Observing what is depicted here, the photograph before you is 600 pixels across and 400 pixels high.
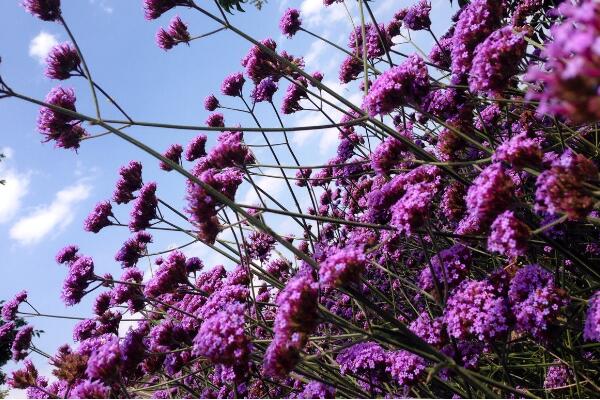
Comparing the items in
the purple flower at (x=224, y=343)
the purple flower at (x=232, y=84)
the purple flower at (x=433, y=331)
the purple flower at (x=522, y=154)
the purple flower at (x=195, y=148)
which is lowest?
the purple flower at (x=224, y=343)

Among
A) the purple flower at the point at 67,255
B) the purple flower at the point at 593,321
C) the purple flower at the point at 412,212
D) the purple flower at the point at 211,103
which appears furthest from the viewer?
the purple flower at the point at 211,103

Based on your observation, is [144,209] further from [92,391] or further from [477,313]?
[477,313]

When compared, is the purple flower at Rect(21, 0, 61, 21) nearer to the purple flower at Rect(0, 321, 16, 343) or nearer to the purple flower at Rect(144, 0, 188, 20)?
the purple flower at Rect(144, 0, 188, 20)

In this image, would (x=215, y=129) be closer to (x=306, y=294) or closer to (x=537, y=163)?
(x=306, y=294)

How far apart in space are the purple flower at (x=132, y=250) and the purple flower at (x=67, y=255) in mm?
686

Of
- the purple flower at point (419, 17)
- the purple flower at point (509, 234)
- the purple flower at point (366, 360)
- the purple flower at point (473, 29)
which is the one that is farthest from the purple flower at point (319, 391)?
the purple flower at point (419, 17)

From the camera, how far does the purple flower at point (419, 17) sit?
16.2 feet

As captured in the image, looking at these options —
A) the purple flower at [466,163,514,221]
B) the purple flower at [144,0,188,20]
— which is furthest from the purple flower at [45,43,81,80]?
the purple flower at [466,163,514,221]

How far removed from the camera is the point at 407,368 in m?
2.77

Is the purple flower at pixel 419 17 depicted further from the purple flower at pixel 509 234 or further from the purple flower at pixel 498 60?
the purple flower at pixel 509 234

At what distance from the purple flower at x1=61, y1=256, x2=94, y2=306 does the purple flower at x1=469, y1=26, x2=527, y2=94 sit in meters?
3.84

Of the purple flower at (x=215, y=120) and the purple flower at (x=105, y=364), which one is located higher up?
the purple flower at (x=215, y=120)

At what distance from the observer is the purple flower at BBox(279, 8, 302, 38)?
17.7 feet

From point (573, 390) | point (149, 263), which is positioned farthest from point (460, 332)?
point (149, 263)
